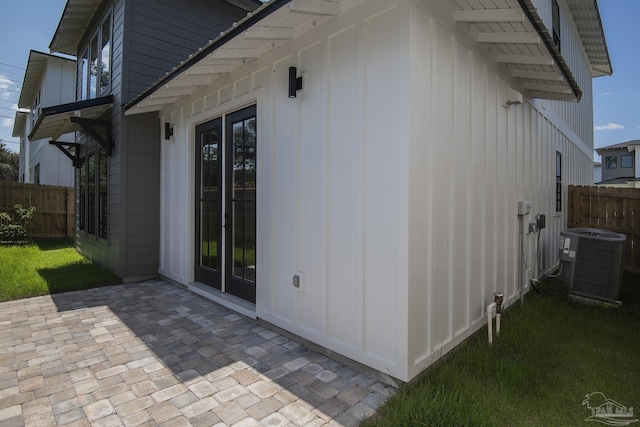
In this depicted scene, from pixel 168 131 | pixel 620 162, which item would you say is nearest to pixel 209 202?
pixel 168 131

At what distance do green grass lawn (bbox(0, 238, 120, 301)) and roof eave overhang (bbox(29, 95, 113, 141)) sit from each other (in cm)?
244

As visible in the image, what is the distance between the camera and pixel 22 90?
1538 centimetres

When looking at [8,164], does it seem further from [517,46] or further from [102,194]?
[517,46]

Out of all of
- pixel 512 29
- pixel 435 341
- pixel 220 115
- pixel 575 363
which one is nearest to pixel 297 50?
pixel 220 115

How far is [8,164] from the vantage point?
25.8 meters

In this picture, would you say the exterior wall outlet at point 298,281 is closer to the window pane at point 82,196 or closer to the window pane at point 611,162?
the window pane at point 82,196

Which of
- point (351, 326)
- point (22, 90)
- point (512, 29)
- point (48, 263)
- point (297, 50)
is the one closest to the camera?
point (351, 326)

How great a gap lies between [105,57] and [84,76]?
67.6 inches

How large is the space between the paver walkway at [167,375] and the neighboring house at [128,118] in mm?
1837

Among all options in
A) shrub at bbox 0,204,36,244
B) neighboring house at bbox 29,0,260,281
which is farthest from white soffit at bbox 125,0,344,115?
shrub at bbox 0,204,36,244

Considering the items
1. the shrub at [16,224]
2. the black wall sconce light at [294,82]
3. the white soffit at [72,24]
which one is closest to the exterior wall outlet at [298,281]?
the black wall sconce light at [294,82]

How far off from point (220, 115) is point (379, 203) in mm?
2759

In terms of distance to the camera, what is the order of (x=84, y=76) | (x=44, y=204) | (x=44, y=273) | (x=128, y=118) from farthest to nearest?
(x=44, y=204)
(x=84, y=76)
(x=44, y=273)
(x=128, y=118)

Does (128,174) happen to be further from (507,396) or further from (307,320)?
(507,396)
